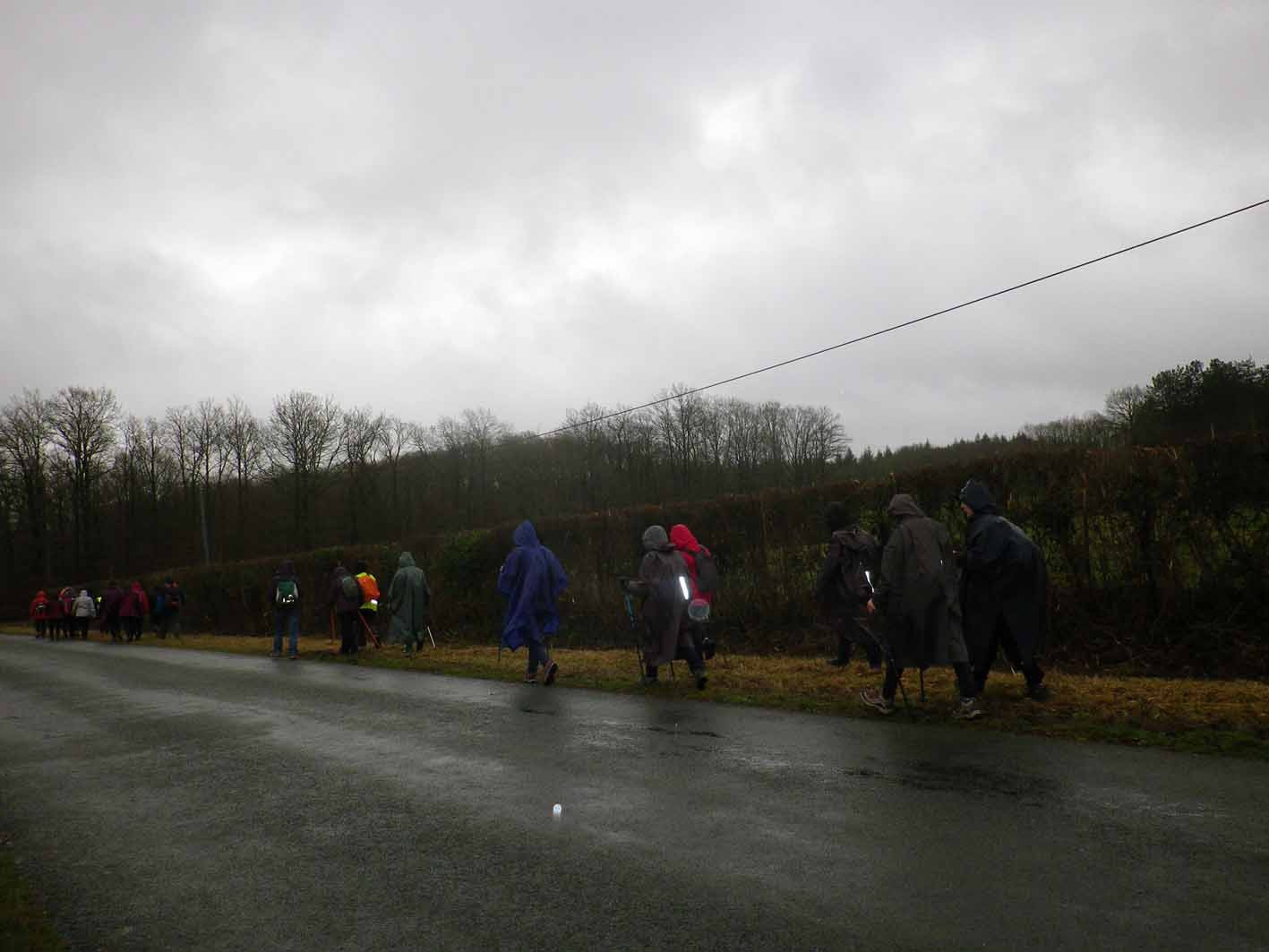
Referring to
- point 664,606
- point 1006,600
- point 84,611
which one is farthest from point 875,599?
point 84,611

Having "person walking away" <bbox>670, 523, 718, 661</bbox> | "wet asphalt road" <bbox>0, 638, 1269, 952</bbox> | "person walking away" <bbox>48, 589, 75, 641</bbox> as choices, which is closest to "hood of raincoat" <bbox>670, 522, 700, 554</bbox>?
"person walking away" <bbox>670, 523, 718, 661</bbox>

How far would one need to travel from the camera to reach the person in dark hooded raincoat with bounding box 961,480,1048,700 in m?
8.34

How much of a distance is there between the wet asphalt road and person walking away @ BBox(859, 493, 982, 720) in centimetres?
59

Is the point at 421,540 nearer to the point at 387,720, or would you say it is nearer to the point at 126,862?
the point at 387,720

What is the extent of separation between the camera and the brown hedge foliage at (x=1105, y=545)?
9906 mm

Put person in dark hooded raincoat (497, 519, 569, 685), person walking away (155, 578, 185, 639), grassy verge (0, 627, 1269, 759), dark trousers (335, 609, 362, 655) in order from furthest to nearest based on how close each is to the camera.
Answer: person walking away (155, 578, 185, 639), dark trousers (335, 609, 362, 655), person in dark hooded raincoat (497, 519, 569, 685), grassy verge (0, 627, 1269, 759)

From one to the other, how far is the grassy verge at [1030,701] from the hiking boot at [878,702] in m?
0.09

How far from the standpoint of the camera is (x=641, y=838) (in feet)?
16.8

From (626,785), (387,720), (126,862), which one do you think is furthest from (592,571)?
(126,862)

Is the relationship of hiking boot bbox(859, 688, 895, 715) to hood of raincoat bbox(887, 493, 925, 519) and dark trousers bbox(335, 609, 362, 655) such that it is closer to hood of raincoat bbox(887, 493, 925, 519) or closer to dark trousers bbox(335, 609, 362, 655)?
hood of raincoat bbox(887, 493, 925, 519)

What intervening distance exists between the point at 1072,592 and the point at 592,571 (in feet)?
30.2

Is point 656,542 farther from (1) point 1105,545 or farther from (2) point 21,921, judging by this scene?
(2) point 21,921

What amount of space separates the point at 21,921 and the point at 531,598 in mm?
7882

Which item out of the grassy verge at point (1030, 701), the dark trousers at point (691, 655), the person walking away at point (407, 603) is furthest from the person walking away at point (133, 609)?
the dark trousers at point (691, 655)
